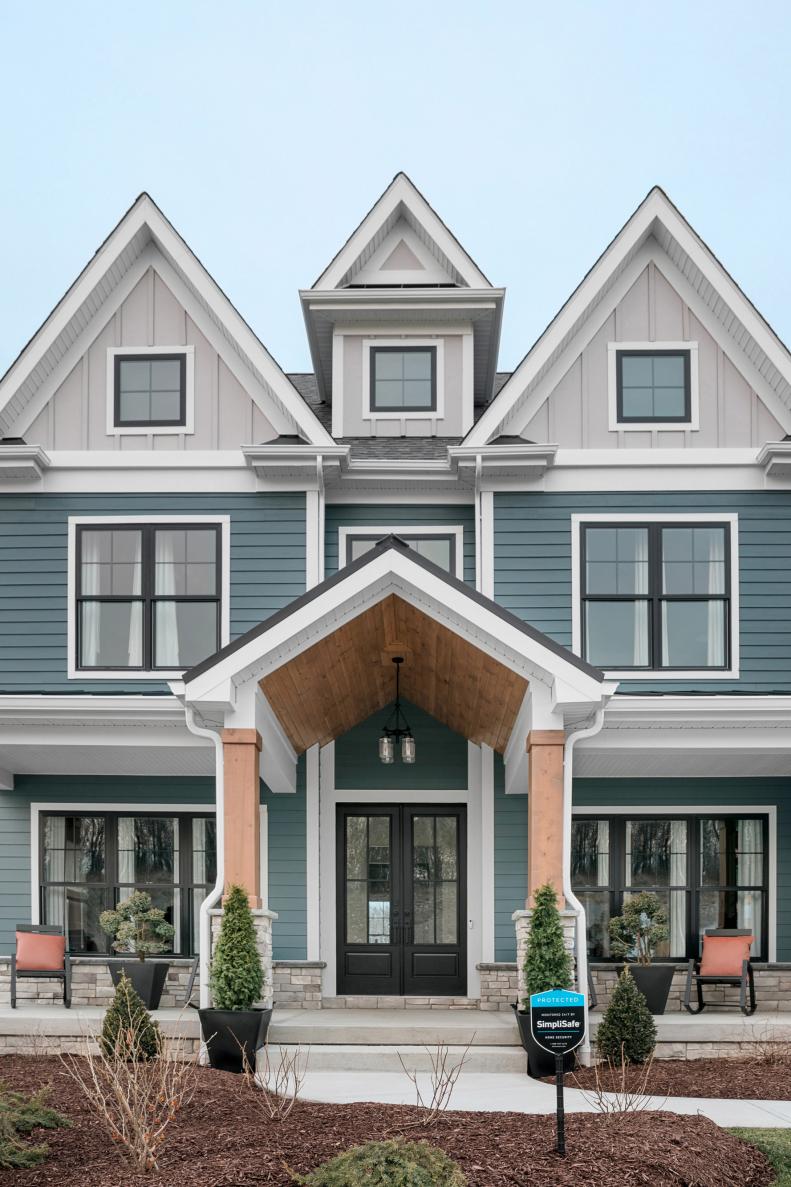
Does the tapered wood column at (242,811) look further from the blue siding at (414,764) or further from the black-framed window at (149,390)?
the black-framed window at (149,390)

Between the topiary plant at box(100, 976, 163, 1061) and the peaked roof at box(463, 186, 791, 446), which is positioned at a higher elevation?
the peaked roof at box(463, 186, 791, 446)

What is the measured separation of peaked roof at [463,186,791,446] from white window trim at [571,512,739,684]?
49.6 inches

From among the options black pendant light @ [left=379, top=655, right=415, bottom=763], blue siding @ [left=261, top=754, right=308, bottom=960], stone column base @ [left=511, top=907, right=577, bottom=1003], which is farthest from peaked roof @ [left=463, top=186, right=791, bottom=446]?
stone column base @ [left=511, top=907, right=577, bottom=1003]

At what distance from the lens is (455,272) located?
15.0m

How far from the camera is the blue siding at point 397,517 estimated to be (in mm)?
14469

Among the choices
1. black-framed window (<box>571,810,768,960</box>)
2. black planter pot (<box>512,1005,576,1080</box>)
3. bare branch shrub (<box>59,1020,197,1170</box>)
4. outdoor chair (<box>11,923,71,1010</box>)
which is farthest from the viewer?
black-framed window (<box>571,810,768,960</box>)

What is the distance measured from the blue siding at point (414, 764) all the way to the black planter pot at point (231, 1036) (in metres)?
4.18

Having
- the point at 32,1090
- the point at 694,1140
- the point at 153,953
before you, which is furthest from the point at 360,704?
the point at 694,1140

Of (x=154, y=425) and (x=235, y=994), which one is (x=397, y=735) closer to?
(x=235, y=994)

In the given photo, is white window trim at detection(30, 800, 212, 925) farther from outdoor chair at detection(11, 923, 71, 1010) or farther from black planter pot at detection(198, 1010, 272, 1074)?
black planter pot at detection(198, 1010, 272, 1074)

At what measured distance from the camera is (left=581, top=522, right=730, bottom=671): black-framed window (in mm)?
13781

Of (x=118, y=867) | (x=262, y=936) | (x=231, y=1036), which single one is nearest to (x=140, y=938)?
(x=118, y=867)

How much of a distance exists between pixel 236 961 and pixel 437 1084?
2.96 metres

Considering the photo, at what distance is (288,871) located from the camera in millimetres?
13781
